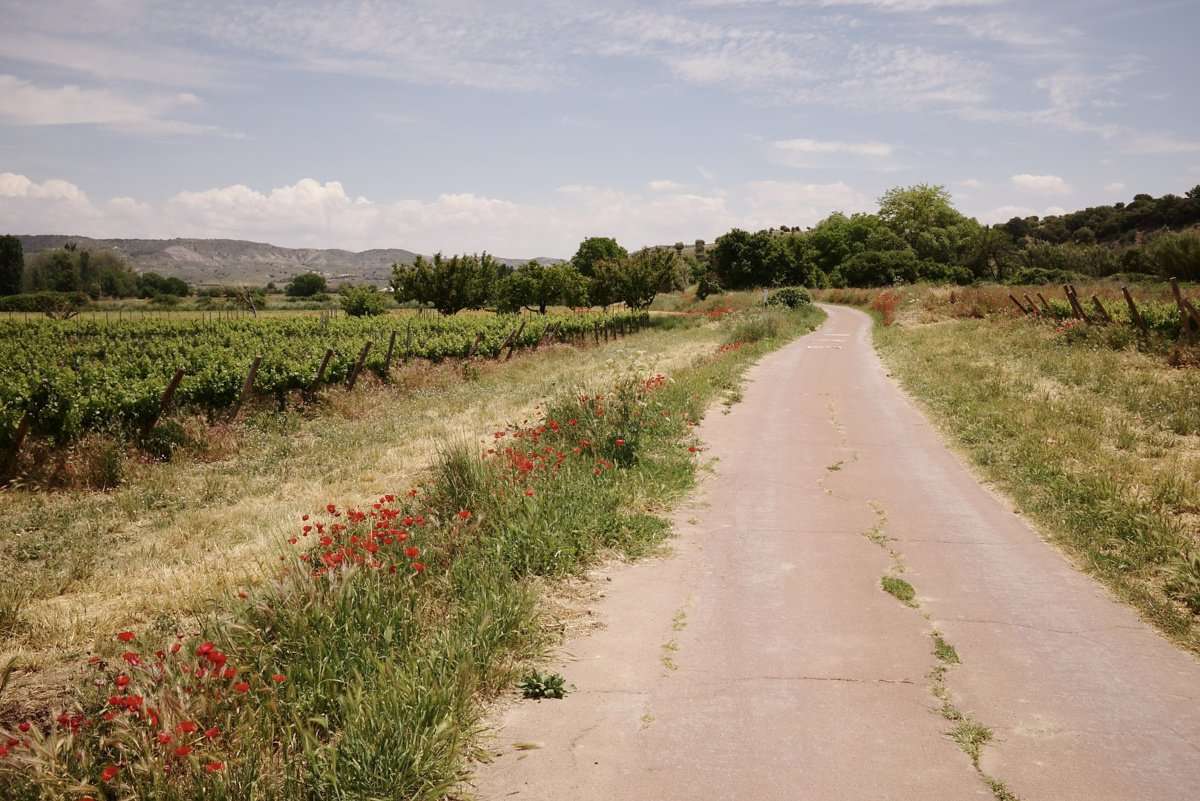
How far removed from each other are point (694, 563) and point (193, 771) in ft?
14.8

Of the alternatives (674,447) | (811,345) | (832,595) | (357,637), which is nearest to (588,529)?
(832,595)

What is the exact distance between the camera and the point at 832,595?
614 cm

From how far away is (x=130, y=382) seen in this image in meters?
14.4

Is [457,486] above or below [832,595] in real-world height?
above

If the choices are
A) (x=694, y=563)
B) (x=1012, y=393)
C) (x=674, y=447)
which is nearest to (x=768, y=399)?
(x=1012, y=393)

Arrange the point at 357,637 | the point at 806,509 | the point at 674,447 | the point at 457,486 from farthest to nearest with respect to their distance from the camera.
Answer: the point at 674,447, the point at 806,509, the point at 457,486, the point at 357,637

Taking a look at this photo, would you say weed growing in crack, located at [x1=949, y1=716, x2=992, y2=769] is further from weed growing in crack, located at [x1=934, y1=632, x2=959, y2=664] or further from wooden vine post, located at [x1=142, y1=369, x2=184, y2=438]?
wooden vine post, located at [x1=142, y1=369, x2=184, y2=438]


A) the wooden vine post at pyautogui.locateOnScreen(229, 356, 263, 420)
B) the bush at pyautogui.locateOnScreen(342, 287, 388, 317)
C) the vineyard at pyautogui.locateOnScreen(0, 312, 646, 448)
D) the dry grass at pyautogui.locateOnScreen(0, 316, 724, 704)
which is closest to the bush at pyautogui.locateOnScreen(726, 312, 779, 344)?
the vineyard at pyautogui.locateOnScreen(0, 312, 646, 448)

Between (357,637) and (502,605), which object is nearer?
(357,637)

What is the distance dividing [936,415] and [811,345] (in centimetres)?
1641

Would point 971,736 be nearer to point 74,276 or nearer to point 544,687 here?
point 544,687

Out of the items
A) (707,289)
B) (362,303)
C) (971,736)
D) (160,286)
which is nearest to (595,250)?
(707,289)

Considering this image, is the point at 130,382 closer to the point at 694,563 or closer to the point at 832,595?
the point at 694,563

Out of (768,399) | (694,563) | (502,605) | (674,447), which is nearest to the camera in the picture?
(502,605)
